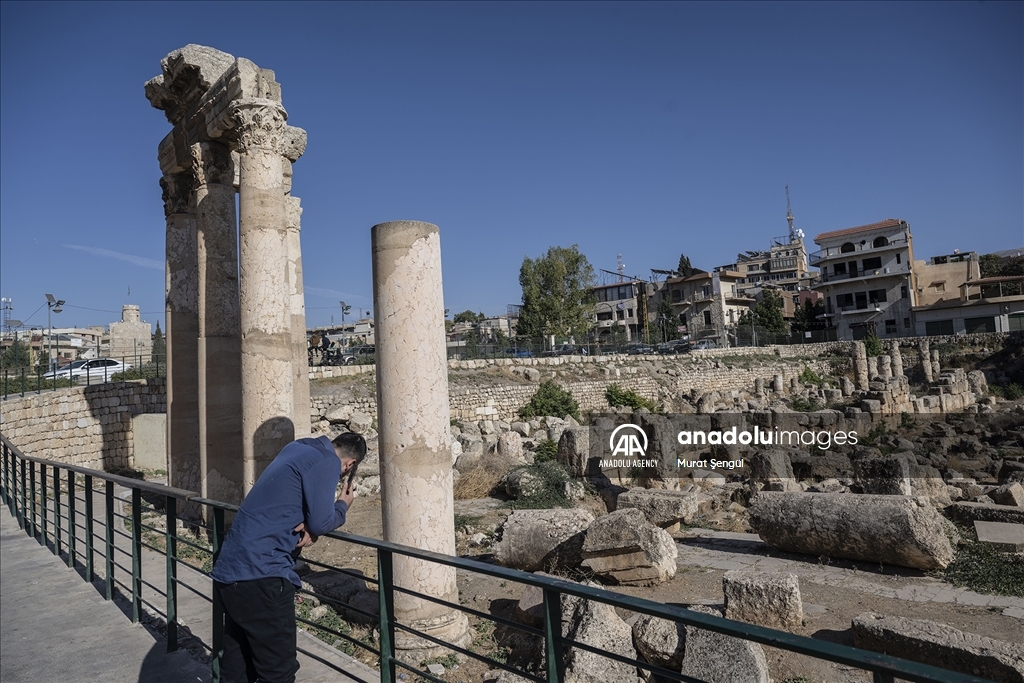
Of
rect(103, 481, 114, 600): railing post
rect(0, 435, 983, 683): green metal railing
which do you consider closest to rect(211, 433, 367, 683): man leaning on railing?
rect(0, 435, 983, 683): green metal railing

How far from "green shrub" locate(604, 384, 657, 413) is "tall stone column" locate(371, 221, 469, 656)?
82.7 feet

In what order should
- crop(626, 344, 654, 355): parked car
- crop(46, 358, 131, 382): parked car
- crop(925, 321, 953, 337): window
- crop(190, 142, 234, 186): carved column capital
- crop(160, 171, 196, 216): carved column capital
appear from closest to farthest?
crop(190, 142, 234, 186): carved column capital, crop(160, 171, 196, 216): carved column capital, crop(46, 358, 131, 382): parked car, crop(626, 344, 654, 355): parked car, crop(925, 321, 953, 337): window

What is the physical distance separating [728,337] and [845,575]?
4985 centimetres

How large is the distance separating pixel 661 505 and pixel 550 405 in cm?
1744

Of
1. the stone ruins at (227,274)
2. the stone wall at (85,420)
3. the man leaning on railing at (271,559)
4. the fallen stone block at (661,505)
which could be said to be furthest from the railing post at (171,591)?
the stone wall at (85,420)

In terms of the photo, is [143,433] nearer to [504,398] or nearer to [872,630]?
[504,398]

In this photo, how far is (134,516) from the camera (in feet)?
18.0

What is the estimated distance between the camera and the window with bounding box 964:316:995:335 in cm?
4931

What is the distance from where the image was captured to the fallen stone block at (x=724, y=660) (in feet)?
15.1

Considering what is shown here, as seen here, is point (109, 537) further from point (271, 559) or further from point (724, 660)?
point (724, 660)

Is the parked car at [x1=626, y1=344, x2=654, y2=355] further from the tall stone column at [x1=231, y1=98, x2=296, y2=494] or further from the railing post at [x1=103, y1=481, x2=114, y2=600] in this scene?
the railing post at [x1=103, y1=481, x2=114, y2=600]

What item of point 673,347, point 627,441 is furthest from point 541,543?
point 673,347

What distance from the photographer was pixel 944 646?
4.90 metres

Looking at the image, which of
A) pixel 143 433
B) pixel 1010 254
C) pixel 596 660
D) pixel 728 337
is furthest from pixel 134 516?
pixel 1010 254
